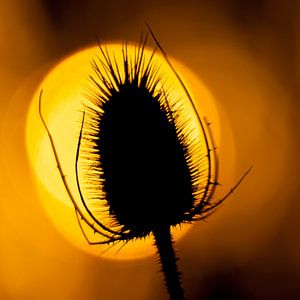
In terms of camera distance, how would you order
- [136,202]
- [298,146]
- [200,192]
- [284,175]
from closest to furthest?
[136,202], [200,192], [298,146], [284,175]

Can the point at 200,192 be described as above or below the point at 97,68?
below

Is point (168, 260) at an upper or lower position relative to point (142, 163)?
lower

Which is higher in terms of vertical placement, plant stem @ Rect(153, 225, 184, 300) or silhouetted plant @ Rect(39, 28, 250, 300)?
silhouetted plant @ Rect(39, 28, 250, 300)

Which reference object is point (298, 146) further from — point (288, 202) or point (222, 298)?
point (222, 298)

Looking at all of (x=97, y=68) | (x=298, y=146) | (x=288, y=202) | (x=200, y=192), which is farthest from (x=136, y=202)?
(x=288, y=202)

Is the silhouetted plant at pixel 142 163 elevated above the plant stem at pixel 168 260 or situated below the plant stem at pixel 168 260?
above
